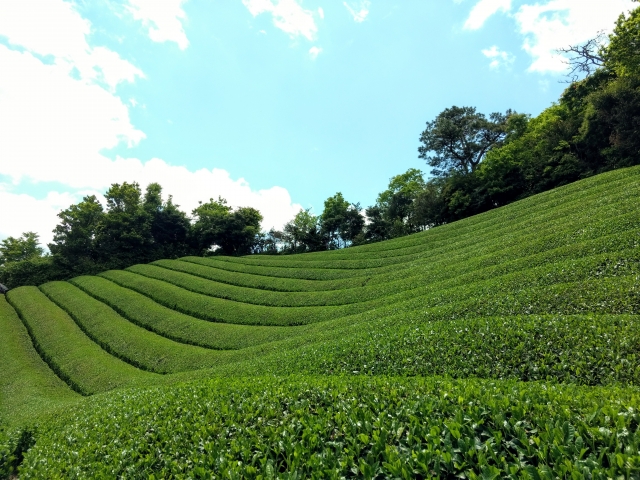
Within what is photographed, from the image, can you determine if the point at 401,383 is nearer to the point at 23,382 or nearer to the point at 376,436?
the point at 376,436

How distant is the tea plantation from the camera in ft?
12.2

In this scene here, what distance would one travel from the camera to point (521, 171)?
49.2 metres

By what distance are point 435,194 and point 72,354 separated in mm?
57611

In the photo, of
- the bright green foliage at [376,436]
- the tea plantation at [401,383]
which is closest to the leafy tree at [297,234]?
the tea plantation at [401,383]

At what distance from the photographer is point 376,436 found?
4.09m

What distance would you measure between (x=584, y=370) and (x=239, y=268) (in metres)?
44.6

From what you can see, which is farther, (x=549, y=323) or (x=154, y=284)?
(x=154, y=284)

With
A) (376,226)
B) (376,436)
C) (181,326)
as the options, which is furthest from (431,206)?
(376,436)

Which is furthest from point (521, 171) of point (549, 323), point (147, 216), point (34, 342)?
point (147, 216)

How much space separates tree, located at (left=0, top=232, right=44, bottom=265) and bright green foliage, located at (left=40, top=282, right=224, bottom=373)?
146 feet

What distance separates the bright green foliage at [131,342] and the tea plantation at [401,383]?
20 centimetres

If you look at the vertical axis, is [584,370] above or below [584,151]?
below

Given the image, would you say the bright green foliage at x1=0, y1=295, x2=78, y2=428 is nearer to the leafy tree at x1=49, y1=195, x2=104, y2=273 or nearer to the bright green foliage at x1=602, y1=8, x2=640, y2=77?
the leafy tree at x1=49, y1=195, x2=104, y2=273

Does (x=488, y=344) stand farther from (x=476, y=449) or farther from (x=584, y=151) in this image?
(x=584, y=151)
